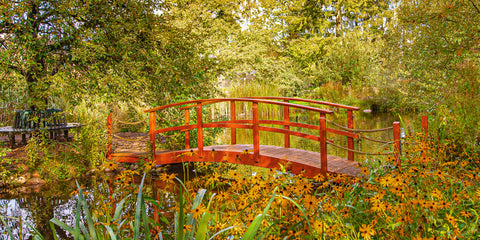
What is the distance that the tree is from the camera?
18.2 ft

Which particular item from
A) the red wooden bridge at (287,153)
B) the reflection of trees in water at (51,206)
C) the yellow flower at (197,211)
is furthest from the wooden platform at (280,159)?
the yellow flower at (197,211)

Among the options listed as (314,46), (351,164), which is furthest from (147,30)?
(314,46)

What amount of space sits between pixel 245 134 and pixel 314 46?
11.5m

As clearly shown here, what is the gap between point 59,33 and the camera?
242 inches

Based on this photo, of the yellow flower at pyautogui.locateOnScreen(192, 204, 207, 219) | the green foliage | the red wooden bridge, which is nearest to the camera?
the yellow flower at pyautogui.locateOnScreen(192, 204, 207, 219)

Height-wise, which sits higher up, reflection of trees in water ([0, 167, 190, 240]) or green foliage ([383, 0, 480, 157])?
green foliage ([383, 0, 480, 157])

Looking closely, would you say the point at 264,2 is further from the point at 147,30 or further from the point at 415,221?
the point at 415,221

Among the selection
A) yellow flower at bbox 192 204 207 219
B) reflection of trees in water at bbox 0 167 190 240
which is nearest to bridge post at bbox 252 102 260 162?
reflection of trees in water at bbox 0 167 190 240

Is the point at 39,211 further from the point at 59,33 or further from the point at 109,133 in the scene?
the point at 59,33

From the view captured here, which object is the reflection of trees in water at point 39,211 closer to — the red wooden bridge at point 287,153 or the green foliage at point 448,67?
the red wooden bridge at point 287,153

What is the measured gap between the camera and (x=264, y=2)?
2250 cm

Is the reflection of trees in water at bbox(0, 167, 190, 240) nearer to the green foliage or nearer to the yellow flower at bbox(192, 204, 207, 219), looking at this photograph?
the yellow flower at bbox(192, 204, 207, 219)

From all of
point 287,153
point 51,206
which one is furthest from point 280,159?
point 51,206

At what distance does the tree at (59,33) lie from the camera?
5555mm
